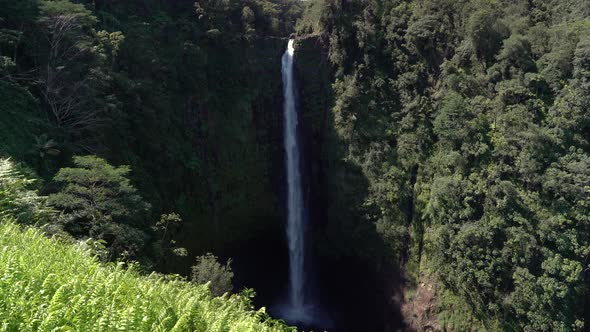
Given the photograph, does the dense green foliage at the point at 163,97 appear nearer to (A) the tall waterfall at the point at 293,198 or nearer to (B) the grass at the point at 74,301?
(A) the tall waterfall at the point at 293,198

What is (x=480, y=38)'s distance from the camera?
80.0 ft

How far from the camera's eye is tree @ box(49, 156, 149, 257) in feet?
42.3

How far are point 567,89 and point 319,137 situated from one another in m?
15.3

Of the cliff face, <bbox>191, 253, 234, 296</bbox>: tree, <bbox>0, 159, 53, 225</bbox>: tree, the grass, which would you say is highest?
the cliff face

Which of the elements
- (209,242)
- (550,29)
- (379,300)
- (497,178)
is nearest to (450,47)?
(550,29)

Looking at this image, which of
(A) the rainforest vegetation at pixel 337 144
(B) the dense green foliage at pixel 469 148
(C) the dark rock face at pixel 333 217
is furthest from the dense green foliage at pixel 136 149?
(B) the dense green foliage at pixel 469 148

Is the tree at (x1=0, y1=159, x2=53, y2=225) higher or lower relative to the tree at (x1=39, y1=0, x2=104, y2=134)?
lower

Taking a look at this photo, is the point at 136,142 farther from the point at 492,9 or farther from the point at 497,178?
the point at 492,9

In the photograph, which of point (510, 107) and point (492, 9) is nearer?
point (510, 107)

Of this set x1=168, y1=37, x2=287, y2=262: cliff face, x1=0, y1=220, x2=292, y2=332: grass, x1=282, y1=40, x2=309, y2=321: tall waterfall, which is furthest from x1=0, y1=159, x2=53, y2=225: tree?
x1=282, y1=40, x2=309, y2=321: tall waterfall

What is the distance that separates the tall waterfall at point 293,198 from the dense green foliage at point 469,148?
221 cm

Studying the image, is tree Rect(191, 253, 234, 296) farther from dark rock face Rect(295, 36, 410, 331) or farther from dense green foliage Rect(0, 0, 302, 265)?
dark rock face Rect(295, 36, 410, 331)

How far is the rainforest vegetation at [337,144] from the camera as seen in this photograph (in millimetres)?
16969

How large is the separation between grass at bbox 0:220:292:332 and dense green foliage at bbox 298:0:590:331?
18.0 m
